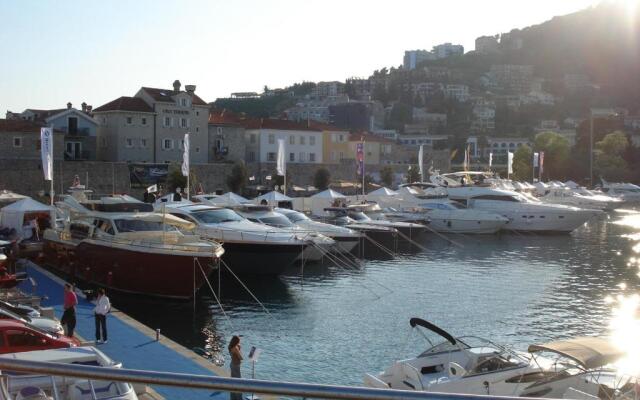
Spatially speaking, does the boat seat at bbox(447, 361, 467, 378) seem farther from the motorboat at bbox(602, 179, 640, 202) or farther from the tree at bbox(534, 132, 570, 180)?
the tree at bbox(534, 132, 570, 180)

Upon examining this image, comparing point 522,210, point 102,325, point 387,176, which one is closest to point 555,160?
point 387,176

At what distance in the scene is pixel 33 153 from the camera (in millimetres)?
61031

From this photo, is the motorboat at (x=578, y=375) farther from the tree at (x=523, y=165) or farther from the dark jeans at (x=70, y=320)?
the tree at (x=523, y=165)

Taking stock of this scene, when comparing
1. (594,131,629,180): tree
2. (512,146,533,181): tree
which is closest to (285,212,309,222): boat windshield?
(512,146,533,181): tree

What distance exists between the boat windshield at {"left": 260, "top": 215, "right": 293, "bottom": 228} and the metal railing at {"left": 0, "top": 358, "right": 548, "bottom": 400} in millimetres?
33515

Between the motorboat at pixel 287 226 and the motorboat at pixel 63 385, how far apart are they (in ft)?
72.2

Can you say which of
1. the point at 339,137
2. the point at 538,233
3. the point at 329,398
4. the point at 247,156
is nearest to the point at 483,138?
the point at 339,137

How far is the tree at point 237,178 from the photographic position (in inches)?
2635

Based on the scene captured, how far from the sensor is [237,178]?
6688cm

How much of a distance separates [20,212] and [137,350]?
2053 centimetres

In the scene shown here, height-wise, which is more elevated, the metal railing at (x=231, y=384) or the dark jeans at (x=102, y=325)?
the metal railing at (x=231, y=384)

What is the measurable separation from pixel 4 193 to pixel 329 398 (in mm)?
43813

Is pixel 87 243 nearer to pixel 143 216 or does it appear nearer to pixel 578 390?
pixel 143 216

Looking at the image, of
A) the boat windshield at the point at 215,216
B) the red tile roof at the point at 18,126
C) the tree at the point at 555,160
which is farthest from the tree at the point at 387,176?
the boat windshield at the point at 215,216
